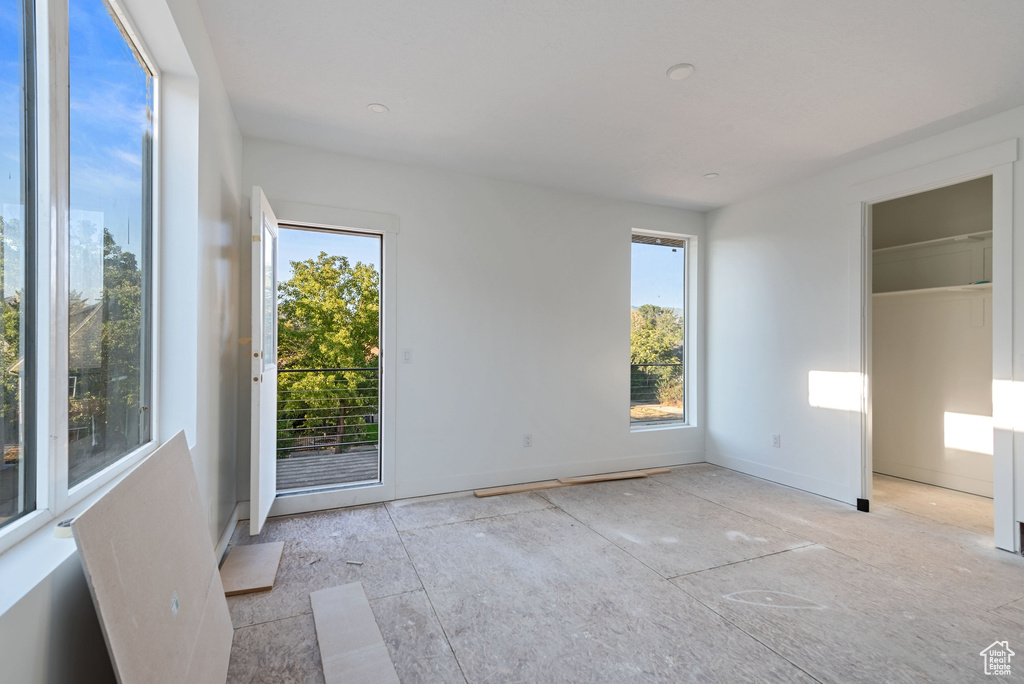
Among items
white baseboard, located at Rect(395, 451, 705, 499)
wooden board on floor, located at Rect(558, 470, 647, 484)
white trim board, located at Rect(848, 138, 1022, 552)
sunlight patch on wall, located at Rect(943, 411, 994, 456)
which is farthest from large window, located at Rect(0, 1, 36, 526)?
sunlight patch on wall, located at Rect(943, 411, 994, 456)

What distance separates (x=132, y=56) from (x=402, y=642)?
2.43 metres

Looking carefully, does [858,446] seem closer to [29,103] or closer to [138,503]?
[138,503]

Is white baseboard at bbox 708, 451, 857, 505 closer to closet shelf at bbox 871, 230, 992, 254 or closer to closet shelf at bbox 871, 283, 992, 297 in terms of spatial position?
closet shelf at bbox 871, 283, 992, 297

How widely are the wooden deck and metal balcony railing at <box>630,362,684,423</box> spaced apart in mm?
2432

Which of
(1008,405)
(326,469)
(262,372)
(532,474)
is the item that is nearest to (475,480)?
(532,474)

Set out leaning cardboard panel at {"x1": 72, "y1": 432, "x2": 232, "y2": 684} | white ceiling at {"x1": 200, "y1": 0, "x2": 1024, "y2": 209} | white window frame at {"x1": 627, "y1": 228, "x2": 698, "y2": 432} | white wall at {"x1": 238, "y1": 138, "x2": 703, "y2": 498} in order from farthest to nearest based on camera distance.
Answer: white window frame at {"x1": 627, "y1": 228, "x2": 698, "y2": 432}
white wall at {"x1": 238, "y1": 138, "x2": 703, "y2": 498}
white ceiling at {"x1": 200, "y1": 0, "x2": 1024, "y2": 209}
leaning cardboard panel at {"x1": 72, "y1": 432, "x2": 232, "y2": 684}

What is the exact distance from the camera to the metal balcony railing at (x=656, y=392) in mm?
4695

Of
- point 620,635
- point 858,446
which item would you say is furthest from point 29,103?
point 858,446

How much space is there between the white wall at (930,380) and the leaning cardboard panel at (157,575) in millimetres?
4712

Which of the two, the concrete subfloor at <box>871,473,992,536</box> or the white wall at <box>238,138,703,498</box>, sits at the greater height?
the white wall at <box>238,138,703,498</box>

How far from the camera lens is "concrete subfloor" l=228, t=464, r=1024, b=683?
69.9 inches

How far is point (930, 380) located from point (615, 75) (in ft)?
12.8

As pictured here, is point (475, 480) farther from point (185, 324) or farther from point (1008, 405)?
point (1008, 405)

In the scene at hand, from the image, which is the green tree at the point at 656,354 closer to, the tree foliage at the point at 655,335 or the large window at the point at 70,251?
the tree foliage at the point at 655,335
